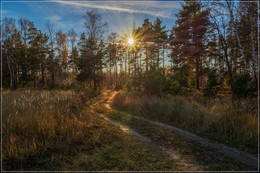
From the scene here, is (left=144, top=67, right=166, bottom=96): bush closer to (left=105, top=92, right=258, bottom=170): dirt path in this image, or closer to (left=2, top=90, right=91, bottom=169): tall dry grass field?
(left=105, top=92, right=258, bottom=170): dirt path

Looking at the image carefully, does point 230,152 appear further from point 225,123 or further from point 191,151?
point 225,123

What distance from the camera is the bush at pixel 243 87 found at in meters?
8.39

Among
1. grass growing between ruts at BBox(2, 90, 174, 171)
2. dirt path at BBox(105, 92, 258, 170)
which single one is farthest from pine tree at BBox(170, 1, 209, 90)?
grass growing between ruts at BBox(2, 90, 174, 171)

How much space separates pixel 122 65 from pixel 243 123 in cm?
3773

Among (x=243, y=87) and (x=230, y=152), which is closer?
(x=230, y=152)

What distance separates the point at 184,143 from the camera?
4.31m

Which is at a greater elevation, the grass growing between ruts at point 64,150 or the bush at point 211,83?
the bush at point 211,83

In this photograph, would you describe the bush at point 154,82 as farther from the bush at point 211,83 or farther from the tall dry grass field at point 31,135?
the tall dry grass field at point 31,135

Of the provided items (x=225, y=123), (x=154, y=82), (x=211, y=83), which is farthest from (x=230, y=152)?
(x=211, y=83)

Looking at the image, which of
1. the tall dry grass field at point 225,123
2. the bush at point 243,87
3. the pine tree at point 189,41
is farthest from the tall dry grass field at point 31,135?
the pine tree at point 189,41

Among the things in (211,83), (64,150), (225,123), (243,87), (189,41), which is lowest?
(64,150)

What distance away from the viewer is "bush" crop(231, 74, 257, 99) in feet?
27.5

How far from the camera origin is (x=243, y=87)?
852cm

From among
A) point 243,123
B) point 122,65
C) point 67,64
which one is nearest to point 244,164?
point 243,123
